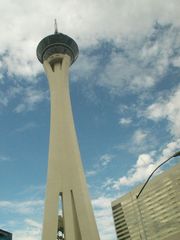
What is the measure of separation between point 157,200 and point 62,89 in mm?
91829

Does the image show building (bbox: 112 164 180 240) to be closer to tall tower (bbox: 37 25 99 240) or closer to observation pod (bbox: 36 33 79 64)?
observation pod (bbox: 36 33 79 64)

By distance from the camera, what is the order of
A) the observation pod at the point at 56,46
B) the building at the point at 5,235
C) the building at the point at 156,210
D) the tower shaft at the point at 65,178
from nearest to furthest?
the tower shaft at the point at 65,178
the building at the point at 5,235
the observation pod at the point at 56,46
the building at the point at 156,210

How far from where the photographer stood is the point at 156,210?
138000 mm

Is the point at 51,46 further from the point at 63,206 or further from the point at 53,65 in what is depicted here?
the point at 63,206

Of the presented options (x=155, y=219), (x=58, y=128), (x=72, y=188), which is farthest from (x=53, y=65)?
(x=155, y=219)

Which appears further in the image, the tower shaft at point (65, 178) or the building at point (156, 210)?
the building at point (156, 210)

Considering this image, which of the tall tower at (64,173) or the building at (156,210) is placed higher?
the building at (156,210)

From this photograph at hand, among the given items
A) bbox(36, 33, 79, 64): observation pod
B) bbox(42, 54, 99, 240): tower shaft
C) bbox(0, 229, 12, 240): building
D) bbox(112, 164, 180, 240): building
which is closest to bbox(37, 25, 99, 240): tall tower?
bbox(42, 54, 99, 240): tower shaft

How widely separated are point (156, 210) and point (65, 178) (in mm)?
96493

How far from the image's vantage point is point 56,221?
4741 centimetres

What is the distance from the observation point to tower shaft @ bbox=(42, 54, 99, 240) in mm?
46781

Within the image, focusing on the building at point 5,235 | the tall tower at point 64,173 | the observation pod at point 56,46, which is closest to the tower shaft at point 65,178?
the tall tower at point 64,173

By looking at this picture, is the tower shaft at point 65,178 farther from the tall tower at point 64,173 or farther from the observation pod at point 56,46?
the observation pod at point 56,46

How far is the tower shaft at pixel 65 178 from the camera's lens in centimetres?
4678
